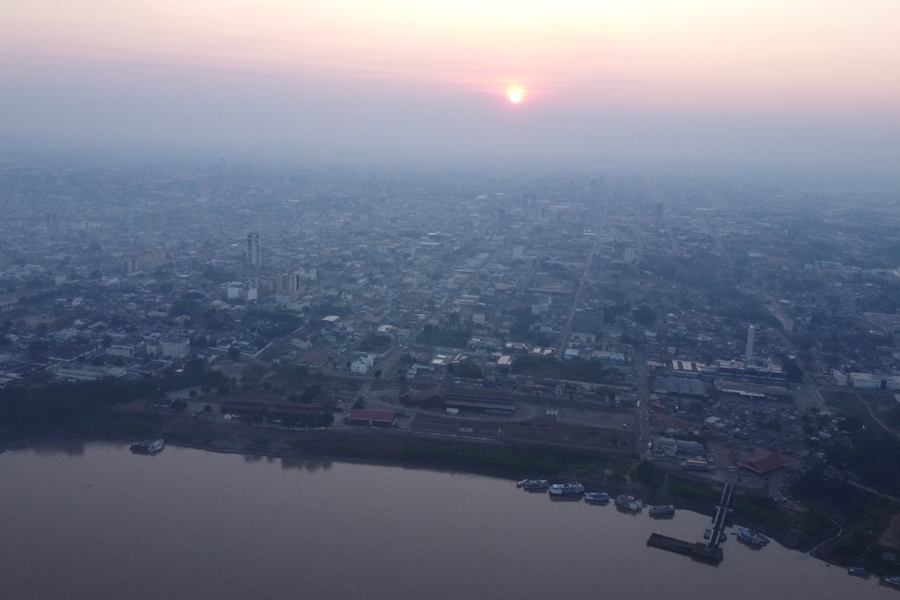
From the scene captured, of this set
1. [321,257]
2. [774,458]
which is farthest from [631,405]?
[321,257]

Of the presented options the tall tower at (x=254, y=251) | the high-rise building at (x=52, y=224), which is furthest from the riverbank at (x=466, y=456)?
the high-rise building at (x=52, y=224)

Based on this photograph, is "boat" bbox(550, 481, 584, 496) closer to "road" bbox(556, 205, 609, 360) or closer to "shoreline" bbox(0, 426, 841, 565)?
"shoreline" bbox(0, 426, 841, 565)

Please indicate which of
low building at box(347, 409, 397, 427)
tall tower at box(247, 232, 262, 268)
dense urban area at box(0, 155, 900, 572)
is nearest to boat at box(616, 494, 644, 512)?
dense urban area at box(0, 155, 900, 572)

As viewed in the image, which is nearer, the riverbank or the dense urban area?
the riverbank

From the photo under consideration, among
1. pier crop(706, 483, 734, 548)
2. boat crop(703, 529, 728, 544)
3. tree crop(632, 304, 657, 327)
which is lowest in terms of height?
boat crop(703, 529, 728, 544)

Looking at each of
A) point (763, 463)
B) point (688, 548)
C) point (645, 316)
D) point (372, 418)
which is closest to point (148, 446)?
point (372, 418)

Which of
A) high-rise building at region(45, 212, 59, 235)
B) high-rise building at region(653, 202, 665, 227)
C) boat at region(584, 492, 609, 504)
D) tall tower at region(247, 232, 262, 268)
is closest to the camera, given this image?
boat at region(584, 492, 609, 504)

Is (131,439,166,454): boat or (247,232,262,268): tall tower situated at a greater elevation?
(247,232,262,268): tall tower

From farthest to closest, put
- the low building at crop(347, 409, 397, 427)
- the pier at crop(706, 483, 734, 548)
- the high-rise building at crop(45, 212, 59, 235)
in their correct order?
the high-rise building at crop(45, 212, 59, 235) < the low building at crop(347, 409, 397, 427) < the pier at crop(706, 483, 734, 548)
